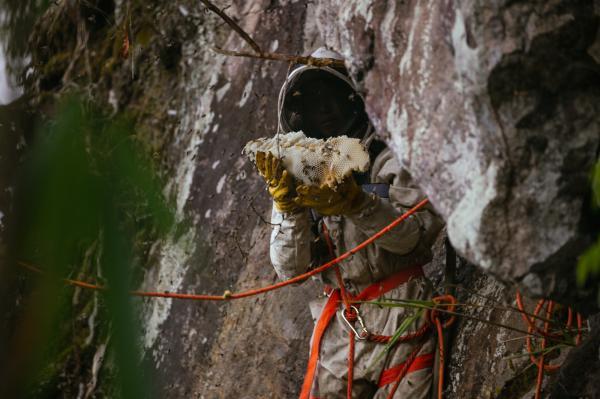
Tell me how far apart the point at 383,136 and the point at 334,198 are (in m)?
0.49

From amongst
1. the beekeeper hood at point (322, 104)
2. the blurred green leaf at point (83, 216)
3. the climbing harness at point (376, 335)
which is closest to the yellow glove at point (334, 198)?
the climbing harness at point (376, 335)

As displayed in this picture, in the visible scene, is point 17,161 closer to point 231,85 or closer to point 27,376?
point 27,376

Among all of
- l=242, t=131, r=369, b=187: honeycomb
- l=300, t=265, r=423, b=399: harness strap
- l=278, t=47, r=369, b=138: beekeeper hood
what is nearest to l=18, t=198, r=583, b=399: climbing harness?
l=300, t=265, r=423, b=399: harness strap

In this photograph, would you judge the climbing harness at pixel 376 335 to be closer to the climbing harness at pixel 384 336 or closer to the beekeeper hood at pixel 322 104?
the climbing harness at pixel 384 336

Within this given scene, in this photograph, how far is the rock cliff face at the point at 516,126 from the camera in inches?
76.0

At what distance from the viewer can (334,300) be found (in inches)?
127

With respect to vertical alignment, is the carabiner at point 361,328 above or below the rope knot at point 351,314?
below

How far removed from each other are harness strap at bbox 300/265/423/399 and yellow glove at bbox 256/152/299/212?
1.73 ft

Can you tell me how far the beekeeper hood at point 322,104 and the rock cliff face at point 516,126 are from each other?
1.18 meters

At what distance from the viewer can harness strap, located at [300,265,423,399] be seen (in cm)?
311

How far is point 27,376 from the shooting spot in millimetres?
805

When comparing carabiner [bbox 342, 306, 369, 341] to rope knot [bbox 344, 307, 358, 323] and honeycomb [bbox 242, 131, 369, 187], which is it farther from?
honeycomb [bbox 242, 131, 369, 187]

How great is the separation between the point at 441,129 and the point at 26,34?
4.70ft

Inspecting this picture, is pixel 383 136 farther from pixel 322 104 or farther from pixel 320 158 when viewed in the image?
pixel 322 104
